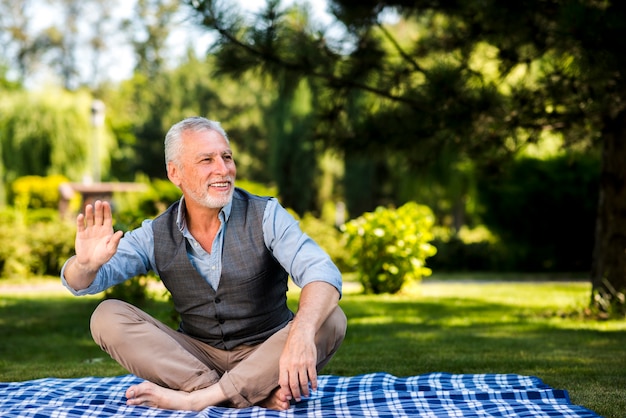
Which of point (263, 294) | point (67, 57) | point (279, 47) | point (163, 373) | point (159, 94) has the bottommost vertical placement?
point (163, 373)

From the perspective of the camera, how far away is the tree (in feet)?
20.6

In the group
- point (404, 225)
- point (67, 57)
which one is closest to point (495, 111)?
point (404, 225)

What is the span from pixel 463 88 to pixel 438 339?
199 centimetres

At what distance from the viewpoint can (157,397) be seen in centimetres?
310

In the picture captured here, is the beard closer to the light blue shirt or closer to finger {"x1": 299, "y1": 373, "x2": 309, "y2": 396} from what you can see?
the light blue shirt

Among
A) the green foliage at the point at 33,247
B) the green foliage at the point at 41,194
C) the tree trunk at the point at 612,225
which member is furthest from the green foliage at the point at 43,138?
the tree trunk at the point at 612,225

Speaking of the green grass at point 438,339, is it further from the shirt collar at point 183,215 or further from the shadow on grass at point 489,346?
the shirt collar at point 183,215

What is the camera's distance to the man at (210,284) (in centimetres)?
305

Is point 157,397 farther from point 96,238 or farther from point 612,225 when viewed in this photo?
point 612,225

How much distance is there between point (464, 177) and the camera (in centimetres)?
1941

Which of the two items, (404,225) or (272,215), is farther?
(404,225)

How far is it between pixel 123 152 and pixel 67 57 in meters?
5.49

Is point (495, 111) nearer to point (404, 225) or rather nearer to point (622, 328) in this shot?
point (622, 328)

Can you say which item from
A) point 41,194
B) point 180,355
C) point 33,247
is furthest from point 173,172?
point 41,194
